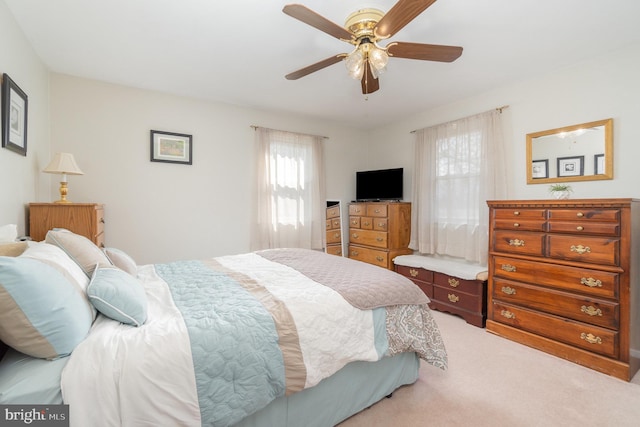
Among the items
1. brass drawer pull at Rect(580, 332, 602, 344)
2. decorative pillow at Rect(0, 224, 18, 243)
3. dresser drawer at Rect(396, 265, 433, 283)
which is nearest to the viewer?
decorative pillow at Rect(0, 224, 18, 243)

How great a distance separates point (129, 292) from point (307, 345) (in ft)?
2.85

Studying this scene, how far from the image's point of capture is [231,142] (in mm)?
3861

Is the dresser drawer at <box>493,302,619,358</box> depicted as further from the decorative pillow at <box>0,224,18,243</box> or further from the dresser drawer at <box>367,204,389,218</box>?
the decorative pillow at <box>0,224,18,243</box>

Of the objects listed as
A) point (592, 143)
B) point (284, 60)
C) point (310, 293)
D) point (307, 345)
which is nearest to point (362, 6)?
point (284, 60)

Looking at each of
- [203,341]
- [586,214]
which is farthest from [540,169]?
[203,341]

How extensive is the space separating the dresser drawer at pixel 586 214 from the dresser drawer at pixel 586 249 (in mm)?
153

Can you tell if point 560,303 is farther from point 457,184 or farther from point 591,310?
point 457,184

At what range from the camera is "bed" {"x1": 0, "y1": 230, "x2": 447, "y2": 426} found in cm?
97

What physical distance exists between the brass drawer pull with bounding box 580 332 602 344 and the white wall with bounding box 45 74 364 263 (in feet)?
11.8

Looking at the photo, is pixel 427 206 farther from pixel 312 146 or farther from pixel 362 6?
pixel 362 6

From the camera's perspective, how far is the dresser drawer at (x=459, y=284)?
3000mm

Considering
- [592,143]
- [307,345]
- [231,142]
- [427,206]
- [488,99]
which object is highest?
[488,99]

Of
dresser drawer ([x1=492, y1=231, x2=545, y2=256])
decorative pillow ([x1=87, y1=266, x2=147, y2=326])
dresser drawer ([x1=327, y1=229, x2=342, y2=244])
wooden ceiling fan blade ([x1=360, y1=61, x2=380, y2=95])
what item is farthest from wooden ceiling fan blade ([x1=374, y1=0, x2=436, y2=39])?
dresser drawer ([x1=327, y1=229, x2=342, y2=244])

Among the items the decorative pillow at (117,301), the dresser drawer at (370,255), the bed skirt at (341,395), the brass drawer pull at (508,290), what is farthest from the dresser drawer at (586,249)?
the decorative pillow at (117,301)
